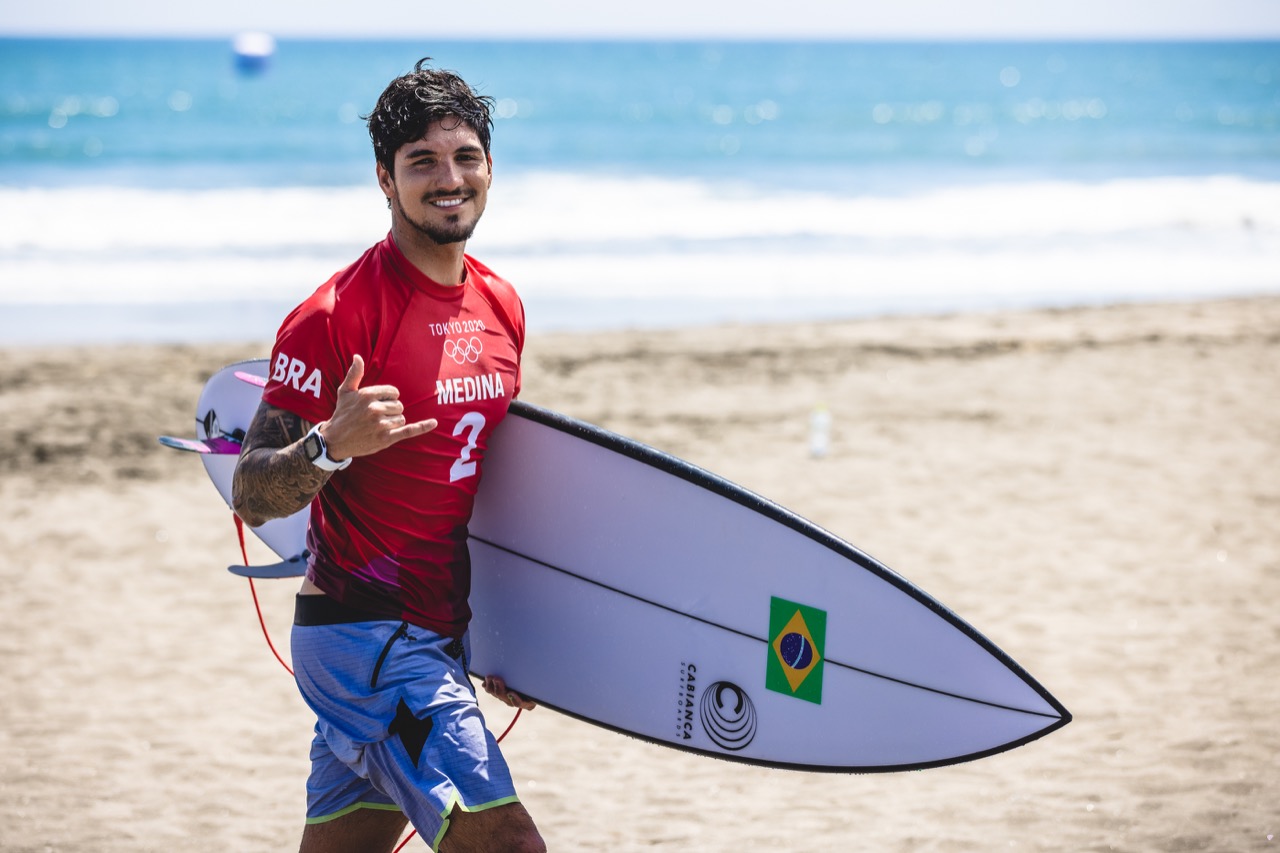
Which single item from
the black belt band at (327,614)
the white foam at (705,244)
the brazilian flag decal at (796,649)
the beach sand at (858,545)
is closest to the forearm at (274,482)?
the black belt band at (327,614)

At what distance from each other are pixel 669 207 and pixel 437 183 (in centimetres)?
1706

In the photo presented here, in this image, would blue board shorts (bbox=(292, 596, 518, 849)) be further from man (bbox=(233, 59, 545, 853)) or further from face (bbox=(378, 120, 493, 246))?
face (bbox=(378, 120, 493, 246))

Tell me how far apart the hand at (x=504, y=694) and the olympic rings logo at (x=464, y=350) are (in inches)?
33.4

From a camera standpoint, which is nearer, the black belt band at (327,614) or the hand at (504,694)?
the black belt band at (327,614)

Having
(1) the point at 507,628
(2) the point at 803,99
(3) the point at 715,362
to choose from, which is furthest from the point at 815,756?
(2) the point at 803,99

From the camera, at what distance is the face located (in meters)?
2.41

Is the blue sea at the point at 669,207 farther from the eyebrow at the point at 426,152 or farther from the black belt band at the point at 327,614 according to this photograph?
the black belt band at the point at 327,614

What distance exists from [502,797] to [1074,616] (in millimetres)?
3714

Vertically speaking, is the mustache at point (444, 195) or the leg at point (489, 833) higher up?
the mustache at point (444, 195)

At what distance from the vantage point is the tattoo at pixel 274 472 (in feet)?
7.20

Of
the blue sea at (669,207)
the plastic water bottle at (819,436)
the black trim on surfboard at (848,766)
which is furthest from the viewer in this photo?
the blue sea at (669,207)

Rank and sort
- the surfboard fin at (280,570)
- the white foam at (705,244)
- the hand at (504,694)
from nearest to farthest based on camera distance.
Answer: the hand at (504,694), the surfboard fin at (280,570), the white foam at (705,244)

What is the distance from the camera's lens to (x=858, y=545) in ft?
20.2

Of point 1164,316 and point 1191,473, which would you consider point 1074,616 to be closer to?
point 1191,473
